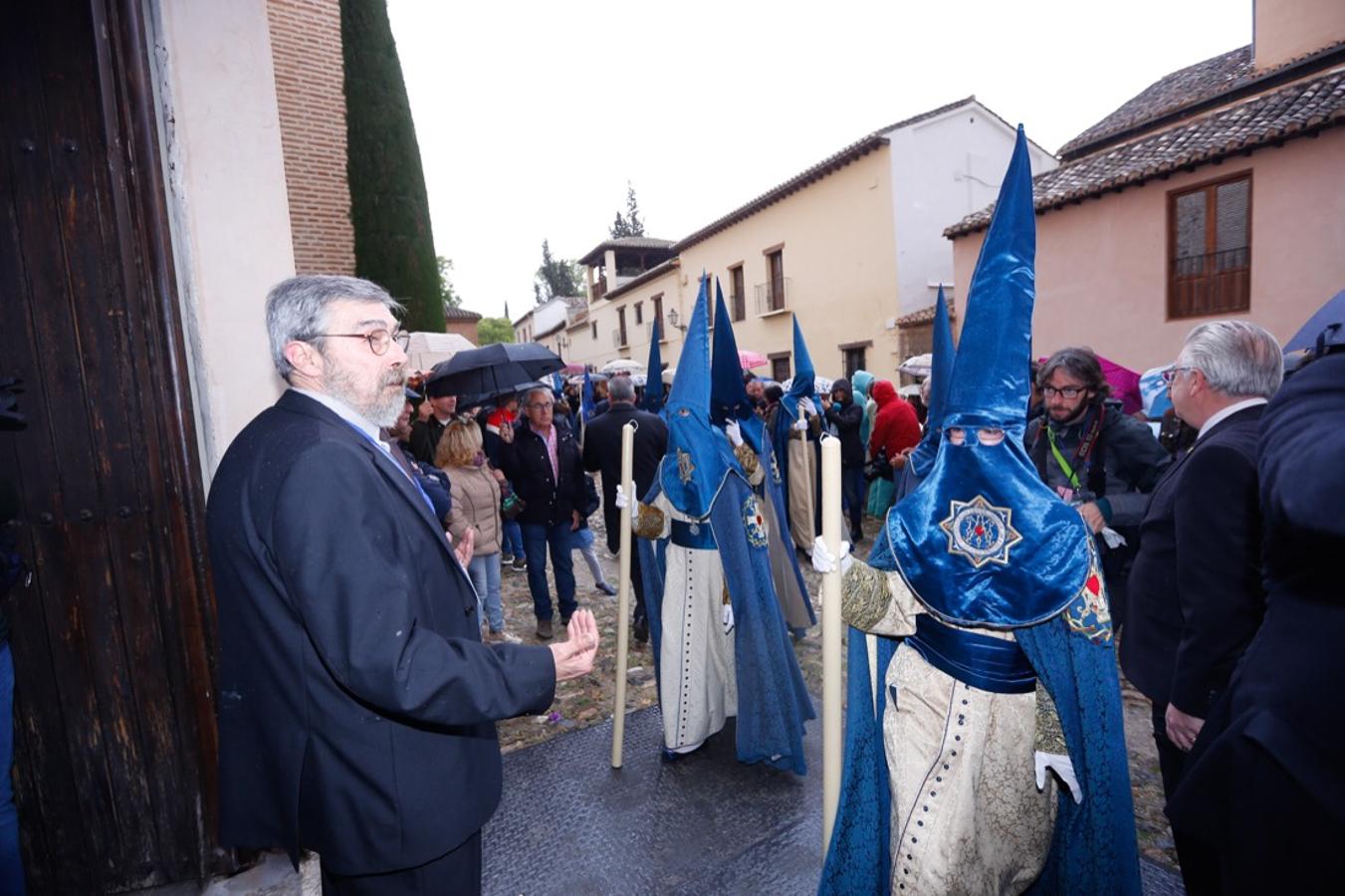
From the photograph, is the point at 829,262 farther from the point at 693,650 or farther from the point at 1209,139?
the point at 693,650

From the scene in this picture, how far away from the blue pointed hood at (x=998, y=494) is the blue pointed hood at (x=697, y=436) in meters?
1.62

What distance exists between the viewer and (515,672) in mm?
1506

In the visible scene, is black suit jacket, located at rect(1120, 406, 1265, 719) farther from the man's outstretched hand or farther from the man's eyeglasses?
the man's eyeglasses

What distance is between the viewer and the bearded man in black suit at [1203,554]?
1.85 meters

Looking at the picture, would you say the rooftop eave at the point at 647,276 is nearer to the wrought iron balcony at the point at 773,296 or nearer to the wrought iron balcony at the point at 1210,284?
the wrought iron balcony at the point at 773,296

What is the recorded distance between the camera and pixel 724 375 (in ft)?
13.2

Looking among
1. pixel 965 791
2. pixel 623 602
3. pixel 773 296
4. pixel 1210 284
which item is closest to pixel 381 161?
pixel 773 296

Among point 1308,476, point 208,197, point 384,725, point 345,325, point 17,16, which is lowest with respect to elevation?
point 384,725

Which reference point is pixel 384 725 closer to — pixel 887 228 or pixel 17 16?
pixel 17 16

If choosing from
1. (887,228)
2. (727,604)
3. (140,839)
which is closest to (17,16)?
(140,839)

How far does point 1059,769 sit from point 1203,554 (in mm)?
727

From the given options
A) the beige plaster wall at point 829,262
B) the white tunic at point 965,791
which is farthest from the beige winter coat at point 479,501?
the beige plaster wall at point 829,262

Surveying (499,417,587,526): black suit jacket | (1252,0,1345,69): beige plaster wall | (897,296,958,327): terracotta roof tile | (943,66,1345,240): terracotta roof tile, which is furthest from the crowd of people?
(1252,0,1345,69): beige plaster wall

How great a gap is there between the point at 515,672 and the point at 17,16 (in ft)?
8.74
